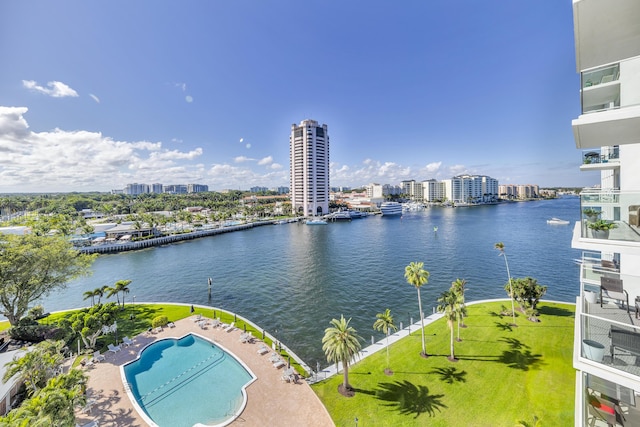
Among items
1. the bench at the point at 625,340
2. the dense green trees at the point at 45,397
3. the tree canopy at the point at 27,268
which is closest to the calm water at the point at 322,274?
the tree canopy at the point at 27,268

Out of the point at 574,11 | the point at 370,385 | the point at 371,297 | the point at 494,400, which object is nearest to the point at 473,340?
the point at 494,400

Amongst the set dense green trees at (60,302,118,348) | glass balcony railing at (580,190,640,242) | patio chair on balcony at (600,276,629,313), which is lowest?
dense green trees at (60,302,118,348)

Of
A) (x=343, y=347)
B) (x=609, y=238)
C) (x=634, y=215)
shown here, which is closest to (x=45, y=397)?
(x=343, y=347)

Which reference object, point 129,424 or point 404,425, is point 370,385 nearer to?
point 404,425

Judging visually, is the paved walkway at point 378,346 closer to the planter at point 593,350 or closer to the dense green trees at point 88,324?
the planter at point 593,350

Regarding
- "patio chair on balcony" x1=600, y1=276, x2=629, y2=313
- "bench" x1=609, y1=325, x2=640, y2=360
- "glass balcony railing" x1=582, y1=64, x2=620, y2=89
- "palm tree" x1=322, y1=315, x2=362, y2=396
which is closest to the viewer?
"bench" x1=609, y1=325, x2=640, y2=360

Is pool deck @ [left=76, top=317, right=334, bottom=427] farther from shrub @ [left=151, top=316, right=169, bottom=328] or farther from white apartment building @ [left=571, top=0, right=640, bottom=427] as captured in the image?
white apartment building @ [left=571, top=0, right=640, bottom=427]

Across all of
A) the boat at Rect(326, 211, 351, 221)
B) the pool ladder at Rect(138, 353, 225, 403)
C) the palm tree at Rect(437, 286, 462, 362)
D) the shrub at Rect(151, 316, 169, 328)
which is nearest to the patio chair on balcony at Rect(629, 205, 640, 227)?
the palm tree at Rect(437, 286, 462, 362)
